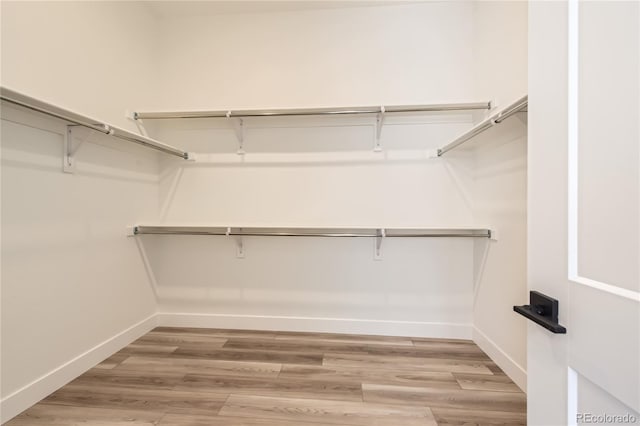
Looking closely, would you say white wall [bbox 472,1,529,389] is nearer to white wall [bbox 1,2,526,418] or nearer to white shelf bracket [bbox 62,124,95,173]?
white wall [bbox 1,2,526,418]

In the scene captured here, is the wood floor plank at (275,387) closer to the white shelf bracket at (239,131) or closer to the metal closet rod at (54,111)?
the metal closet rod at (54,111)

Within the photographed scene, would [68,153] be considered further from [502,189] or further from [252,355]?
[502,189]

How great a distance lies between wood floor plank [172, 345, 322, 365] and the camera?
171cm

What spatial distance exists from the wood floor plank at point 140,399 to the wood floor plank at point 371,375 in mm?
392

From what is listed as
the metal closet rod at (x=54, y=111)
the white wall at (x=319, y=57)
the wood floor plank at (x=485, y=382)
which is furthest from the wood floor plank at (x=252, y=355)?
the white wall at (x=319, y=57)

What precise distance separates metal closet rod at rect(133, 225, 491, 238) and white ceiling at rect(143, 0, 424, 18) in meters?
1.60

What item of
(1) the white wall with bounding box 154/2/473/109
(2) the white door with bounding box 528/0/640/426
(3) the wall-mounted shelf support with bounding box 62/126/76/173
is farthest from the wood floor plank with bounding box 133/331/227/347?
(2) the white door with bounding box 528/0/640/426

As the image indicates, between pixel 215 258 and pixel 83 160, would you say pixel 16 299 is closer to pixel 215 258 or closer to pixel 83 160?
pixel 83 160

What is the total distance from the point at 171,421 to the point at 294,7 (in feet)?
8.47

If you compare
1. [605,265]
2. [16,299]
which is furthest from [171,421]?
[605,265]

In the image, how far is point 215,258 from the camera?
2.19 meters

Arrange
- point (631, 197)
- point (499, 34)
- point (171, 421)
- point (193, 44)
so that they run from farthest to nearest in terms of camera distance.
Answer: point (193, 44), point (499, 34), point (171, 421), point (631, 197)

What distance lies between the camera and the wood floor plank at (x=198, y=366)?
1590mm

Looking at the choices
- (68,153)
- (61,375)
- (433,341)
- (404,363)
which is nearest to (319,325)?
(404,363)
